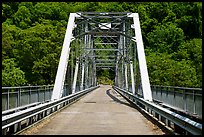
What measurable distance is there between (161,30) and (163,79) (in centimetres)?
2439

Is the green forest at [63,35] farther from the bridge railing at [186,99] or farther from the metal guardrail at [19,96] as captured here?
the bridge railing at [186,99]

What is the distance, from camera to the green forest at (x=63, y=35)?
170 ft

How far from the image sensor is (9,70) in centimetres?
4966

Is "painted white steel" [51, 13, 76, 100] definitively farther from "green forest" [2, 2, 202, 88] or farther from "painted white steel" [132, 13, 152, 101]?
"green forest" [2, 2, 202, 88]

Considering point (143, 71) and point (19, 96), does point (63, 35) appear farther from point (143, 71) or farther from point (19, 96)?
point (19, 96)

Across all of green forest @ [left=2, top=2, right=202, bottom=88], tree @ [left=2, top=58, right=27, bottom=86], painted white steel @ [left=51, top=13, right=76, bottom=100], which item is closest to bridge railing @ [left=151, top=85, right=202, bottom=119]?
painted white steel @ [left=51, top=13, right=76, bottom=100]

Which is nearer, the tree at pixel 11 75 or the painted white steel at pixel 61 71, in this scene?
the painted white steel at pixel 61 71

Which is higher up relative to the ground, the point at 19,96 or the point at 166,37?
the point at 166,37

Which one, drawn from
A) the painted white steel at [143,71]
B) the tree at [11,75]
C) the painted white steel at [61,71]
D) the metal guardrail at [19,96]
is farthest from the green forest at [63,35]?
the metal guardrail at [19,96]

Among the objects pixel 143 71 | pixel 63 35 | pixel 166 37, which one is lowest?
pixel 143 71

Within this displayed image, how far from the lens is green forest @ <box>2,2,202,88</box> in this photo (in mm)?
51906

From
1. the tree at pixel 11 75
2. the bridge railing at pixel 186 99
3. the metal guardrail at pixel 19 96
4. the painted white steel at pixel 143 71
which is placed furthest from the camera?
the tree at pixel 11 75

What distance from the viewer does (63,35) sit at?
175 ft

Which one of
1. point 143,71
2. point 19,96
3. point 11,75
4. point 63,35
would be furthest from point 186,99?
point 63,35
